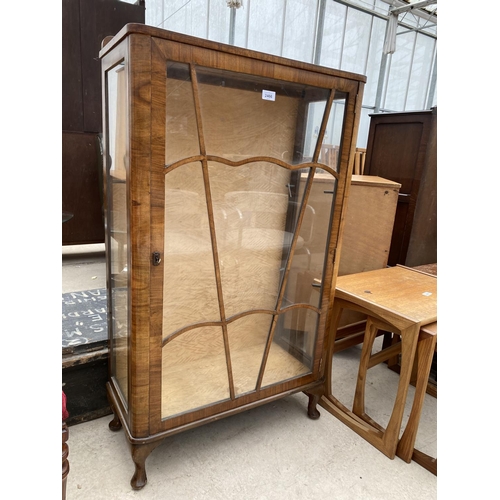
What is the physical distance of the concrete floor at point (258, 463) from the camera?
4.04ft

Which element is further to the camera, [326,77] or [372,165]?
[372,165]

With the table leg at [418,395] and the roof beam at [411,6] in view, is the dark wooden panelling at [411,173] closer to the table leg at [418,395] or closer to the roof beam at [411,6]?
the table leg at [418,395]

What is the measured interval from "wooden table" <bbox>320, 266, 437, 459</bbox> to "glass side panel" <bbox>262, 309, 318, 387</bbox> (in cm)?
15

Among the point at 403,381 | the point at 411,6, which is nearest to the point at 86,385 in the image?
the point at 403,381

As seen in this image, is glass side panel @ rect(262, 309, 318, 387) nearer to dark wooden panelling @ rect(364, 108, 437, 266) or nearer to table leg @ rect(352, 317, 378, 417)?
table leg @ rect(352, 317, 378, 417)

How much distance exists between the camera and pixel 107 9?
2.54 metres

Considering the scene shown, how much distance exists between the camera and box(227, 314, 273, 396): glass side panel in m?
1.34

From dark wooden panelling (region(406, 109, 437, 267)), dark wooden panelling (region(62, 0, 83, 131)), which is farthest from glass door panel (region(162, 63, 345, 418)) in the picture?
dark wooden panelling (region(62, 0, 83, 131))

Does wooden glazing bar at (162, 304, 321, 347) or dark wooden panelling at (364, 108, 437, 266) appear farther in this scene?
dark wooden panelling at (364, 108, 437, 266)

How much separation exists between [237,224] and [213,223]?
0.37 ft

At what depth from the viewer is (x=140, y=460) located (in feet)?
3.89

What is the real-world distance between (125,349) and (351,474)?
2.96ft
